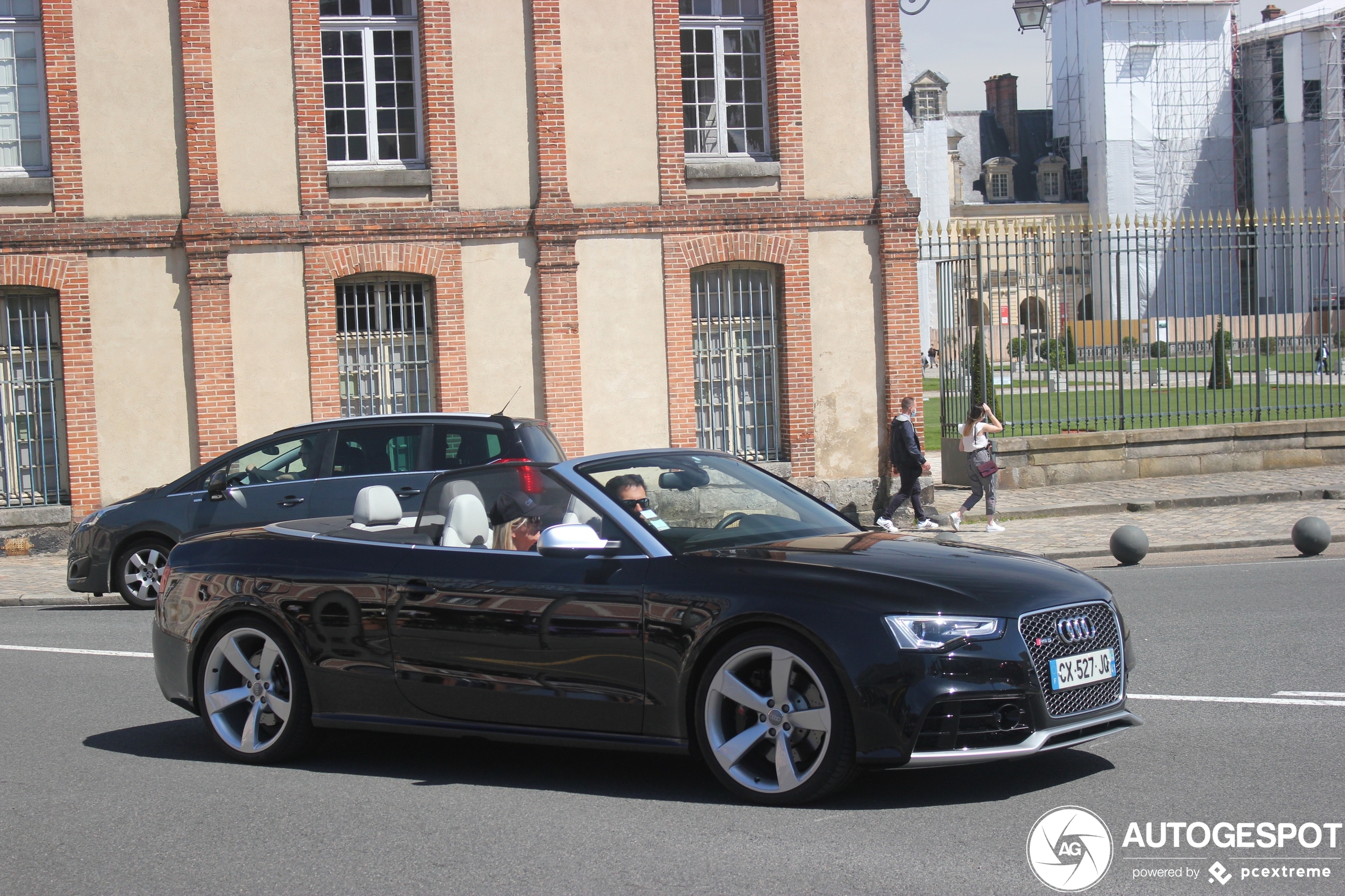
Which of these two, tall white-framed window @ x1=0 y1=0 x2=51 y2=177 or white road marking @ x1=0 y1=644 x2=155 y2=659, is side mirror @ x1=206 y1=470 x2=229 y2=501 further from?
tall white-framed window @ x1=0 y1=0 x2=51 y2=177

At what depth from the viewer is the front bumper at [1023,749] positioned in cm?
496

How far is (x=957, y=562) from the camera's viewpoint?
5555mm

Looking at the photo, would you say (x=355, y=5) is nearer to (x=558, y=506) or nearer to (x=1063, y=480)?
(x=1063, y=480)

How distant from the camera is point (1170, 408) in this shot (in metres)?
21.1

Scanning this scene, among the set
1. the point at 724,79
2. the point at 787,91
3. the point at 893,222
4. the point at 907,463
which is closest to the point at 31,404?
the point at 724,79

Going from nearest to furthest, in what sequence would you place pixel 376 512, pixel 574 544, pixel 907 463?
pixel 574 544 < pixel 376 512 < pixel 907 463

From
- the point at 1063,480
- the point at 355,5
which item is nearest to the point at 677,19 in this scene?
the point at 355,5

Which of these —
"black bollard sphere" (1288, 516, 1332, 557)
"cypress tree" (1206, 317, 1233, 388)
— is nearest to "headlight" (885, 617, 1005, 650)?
"black bollard sphere" (1288, 516, 1332, 557)

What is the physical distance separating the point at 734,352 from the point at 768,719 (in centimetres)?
1375

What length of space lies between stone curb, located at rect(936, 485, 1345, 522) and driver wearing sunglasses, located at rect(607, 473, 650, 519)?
1222 cm

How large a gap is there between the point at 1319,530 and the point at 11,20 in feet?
55.2

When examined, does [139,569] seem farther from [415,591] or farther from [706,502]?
[706,502]

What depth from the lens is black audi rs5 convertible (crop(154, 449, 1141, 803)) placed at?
5.01 m

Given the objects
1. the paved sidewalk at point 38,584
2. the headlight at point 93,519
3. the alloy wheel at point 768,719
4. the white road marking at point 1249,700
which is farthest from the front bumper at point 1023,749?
the paved sidewalk at point 38,584
